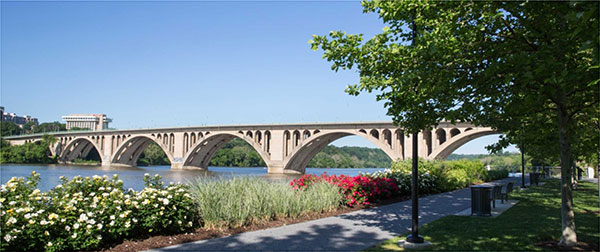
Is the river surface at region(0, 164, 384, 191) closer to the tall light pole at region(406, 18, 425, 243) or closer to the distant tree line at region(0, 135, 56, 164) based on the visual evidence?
the tall light pole at region(406, 18, 425, 243)

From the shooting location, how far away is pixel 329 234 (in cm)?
775

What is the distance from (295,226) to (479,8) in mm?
5493

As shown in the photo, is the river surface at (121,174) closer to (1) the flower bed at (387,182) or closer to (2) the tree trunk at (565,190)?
(1) the flower bed at (387,182)

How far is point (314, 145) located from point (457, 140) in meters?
21.5

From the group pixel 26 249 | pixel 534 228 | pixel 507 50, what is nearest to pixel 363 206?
pixel 534 228

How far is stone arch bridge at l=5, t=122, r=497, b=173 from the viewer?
1743 inches

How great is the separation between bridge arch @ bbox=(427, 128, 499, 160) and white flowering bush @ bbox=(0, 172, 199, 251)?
3854cm

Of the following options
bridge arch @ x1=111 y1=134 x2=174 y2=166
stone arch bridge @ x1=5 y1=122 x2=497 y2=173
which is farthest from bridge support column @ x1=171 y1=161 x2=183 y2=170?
bridge arch @ x1=111 y1=134 x2=174 y2=166

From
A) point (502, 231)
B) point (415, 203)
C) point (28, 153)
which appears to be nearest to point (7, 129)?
point (28, 153)

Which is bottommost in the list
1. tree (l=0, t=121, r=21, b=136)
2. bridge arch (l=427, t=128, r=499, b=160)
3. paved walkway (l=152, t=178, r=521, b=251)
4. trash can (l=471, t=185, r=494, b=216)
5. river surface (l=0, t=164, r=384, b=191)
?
river surface (l=0, t=164, r=384, b=191)

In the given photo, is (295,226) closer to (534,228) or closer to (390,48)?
(390,48)

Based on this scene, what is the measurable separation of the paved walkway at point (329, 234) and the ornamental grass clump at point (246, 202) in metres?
0.66

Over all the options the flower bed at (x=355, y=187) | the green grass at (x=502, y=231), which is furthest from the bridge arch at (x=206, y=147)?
the green grass at (x=502, y=231)

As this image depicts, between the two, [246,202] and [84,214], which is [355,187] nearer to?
[246,202]
